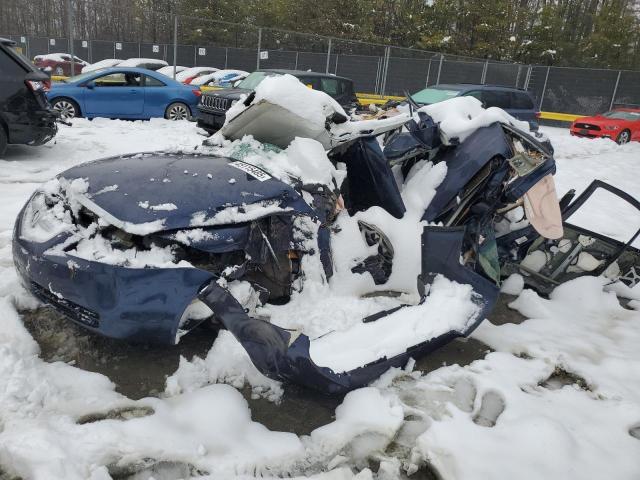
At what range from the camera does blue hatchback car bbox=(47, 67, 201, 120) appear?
10.1m

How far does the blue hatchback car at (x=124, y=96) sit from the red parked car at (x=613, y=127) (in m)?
12.5

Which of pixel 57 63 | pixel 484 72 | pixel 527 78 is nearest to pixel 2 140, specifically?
pixel 57 63

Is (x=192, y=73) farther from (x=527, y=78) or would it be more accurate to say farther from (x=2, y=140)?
(x=2, y=140)

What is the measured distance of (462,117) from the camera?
12.7 feet

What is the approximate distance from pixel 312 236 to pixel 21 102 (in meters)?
5.54

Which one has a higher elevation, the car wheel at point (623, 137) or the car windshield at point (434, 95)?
the car windshield at point (434, 95)

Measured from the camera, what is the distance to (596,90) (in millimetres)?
21578

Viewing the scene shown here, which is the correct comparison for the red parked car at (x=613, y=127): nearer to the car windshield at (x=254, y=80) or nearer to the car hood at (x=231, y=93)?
the car windshield at (x=254, y=80)

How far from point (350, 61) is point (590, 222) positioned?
17.6 metres

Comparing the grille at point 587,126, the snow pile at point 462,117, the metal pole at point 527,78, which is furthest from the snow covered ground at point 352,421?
the metal pole at point 527,78

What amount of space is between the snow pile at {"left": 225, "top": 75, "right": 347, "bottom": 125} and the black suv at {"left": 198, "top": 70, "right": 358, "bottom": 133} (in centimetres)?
582

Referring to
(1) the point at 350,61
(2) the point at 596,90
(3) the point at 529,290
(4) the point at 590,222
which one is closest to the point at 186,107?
(4) the point at 590,222

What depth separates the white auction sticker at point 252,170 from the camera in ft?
9.32

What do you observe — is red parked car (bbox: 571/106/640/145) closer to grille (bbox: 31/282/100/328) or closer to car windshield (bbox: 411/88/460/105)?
car windshield (bbox: 411/88/460/105)
